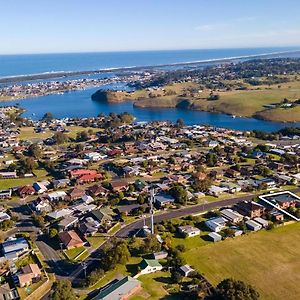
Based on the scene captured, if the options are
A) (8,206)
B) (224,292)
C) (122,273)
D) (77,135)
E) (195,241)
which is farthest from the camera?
(77,135)

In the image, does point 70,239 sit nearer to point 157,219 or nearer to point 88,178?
point 157,219

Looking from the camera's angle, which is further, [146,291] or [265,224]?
[265,224]

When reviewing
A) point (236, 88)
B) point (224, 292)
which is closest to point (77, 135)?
point (224, 292)

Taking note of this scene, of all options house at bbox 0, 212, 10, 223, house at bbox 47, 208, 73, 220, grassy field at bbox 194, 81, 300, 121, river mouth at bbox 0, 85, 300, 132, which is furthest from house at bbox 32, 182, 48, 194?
grassy field at bbox 194, 81, 300, 121

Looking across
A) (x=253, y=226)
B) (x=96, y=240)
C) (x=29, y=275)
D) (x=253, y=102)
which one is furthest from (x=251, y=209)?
(x=253, y=102)

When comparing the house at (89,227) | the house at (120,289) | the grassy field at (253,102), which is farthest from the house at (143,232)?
the grassy field at (253,102)

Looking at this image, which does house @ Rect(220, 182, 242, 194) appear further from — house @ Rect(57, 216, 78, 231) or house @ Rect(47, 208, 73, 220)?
house @ Rect(47, 208, 73, 220)

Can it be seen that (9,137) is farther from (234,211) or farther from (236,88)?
(236,88)

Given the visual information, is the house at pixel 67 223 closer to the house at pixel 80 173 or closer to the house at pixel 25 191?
the house at pixel 25 191
